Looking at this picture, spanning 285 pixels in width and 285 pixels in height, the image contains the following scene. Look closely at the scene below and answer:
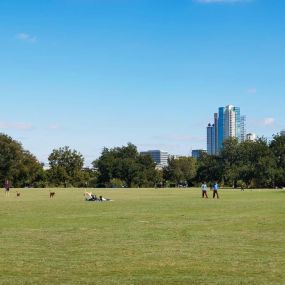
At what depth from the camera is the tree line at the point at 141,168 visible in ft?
443

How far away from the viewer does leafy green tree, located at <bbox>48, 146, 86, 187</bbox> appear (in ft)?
485

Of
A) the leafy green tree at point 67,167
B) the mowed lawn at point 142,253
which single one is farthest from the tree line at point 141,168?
the mowed lawn at point 142,253

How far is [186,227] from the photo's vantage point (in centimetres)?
2305

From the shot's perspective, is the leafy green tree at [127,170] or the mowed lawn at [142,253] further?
the leafy green tree at [127,170]

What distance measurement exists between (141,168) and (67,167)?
76.0 feet

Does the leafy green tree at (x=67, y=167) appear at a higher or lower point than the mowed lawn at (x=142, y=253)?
higher

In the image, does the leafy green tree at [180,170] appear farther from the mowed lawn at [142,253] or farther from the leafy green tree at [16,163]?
the mowed lawn at [142,253]

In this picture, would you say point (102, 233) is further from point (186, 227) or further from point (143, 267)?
point (143, 267)

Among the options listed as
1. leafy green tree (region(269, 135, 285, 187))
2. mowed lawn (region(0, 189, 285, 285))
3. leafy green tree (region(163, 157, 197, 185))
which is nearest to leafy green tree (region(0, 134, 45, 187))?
leafy green tree (region(163, 157, 197, 185))

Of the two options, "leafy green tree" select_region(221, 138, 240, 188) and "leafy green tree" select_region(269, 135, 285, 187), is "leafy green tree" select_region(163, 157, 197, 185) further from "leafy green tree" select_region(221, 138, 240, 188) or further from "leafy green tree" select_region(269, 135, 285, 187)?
"leafy green tree" select_region(269, 135, 285, 187)

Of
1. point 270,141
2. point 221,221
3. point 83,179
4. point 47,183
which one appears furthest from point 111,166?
point 221,221

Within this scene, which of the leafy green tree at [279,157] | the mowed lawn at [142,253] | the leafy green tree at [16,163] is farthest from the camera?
the leafy green tree at [16,163]

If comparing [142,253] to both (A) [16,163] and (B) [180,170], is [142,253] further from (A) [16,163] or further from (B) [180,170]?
(B) [180,170]

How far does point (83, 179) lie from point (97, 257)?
136507mm
